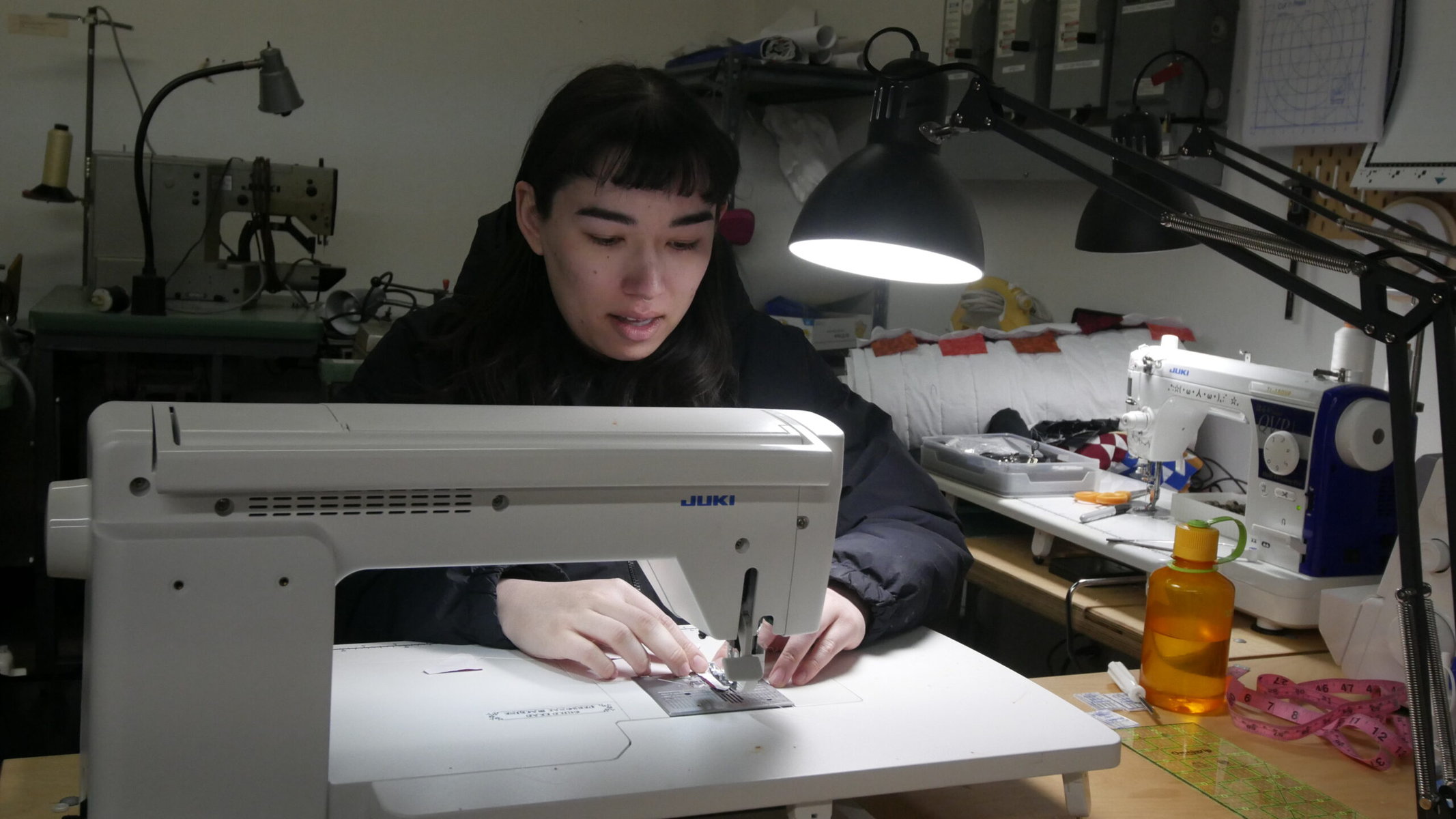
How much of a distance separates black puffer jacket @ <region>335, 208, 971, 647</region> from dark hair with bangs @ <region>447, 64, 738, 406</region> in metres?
0.05

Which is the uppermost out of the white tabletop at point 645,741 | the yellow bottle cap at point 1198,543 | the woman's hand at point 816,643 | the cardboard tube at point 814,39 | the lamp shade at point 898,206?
the cardboard tube at point 814,39

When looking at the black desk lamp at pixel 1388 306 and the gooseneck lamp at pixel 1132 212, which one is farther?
the gooseneck lamp at pixel 1132 212

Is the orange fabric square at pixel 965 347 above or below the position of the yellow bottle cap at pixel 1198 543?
above

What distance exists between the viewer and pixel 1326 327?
2168 mm

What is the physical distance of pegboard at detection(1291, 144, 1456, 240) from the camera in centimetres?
201

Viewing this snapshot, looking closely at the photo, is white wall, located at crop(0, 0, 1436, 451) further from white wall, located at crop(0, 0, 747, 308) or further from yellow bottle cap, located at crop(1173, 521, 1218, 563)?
yellow bottle cap, located at crop(1173, 521, 1218, 563)

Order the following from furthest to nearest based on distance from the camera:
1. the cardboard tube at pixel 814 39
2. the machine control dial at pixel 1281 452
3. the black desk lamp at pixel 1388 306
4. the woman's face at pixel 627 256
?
the cardboard tube at pixel 814 39
the machine control dial at pixel 1281 452
the woman's face at pixel 627 256
the black desk lamp at pixel 1388 306

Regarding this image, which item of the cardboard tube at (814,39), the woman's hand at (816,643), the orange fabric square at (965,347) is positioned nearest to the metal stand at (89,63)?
the cardboard tube at (814,39)

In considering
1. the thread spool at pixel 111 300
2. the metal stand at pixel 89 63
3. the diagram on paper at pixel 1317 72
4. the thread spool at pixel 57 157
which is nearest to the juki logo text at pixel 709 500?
the diagram on paper at pixel 1317 72

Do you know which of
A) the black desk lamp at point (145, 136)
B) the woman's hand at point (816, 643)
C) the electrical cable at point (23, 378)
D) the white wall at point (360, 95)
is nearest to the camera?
the woman's hand at point (816, 643)

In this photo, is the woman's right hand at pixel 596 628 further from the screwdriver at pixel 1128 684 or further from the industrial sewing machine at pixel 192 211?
the industrial sewing machine at pixel 192 211

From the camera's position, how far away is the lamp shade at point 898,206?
0.97 metres

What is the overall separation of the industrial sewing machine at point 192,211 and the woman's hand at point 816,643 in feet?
7.13

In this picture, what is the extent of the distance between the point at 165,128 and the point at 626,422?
128 inches
